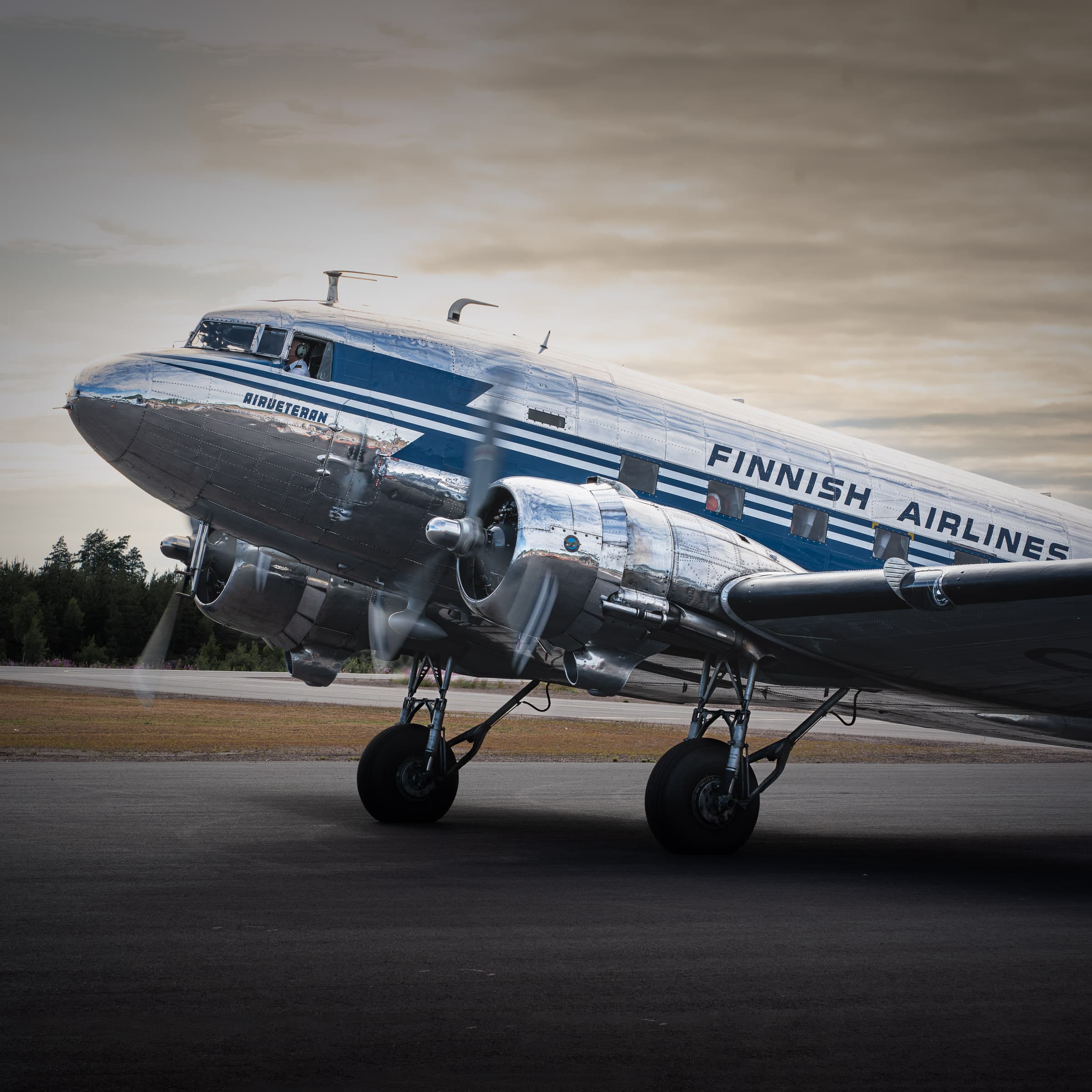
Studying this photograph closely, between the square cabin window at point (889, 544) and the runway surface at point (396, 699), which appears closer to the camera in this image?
the square cabin window at point (889, 544)

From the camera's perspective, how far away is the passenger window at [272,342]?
1212cm

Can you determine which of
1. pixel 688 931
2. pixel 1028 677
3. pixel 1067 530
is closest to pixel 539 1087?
pixel 688 931

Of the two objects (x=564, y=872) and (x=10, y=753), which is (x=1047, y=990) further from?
(x=10, y=753)


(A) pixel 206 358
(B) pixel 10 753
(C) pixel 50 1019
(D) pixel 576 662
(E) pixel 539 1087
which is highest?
(A) pixel 206 358

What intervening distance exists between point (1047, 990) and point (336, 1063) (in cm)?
421

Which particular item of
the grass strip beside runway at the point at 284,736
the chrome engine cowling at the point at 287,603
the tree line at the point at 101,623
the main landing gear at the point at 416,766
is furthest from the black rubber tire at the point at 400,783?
the tree line at the point at 101,623

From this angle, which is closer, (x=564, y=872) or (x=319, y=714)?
(x=564, y=872)

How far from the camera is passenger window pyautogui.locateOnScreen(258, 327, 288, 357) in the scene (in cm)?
1212

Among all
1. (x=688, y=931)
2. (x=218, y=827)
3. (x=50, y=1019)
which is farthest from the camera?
(x=218, y=827)

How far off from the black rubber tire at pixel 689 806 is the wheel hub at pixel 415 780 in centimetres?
356

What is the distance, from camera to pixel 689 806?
11.7 metres

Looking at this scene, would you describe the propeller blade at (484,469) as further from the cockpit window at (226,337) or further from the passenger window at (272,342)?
the cockpit window at (226,337)

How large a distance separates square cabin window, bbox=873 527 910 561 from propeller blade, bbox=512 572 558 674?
4.82 metres

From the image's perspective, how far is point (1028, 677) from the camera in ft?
39.3
